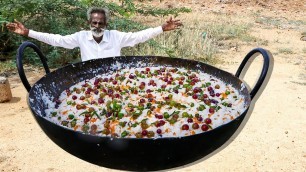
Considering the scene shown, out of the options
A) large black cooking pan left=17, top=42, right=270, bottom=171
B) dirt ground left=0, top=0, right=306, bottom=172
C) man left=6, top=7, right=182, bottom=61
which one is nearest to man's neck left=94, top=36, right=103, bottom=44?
man left=6, top=7, right=182, bottom=61

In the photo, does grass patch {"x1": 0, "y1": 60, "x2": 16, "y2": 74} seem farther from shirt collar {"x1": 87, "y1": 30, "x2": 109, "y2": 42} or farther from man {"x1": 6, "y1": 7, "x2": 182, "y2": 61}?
shirt collar {"x1": 87, "y1": 30, "x2": 109, "y2": 42}

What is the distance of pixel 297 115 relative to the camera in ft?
16.8

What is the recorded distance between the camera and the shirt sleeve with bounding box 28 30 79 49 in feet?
10.4

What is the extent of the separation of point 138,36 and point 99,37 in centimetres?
38

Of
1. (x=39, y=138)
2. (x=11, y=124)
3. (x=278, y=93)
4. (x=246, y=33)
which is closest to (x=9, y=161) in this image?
(x=39, y=138)

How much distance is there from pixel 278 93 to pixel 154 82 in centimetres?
361

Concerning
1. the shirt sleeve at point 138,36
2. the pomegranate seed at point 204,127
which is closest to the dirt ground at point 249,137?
the pomegranate seed at point 204,127

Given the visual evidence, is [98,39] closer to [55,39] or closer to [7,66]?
[55,39]

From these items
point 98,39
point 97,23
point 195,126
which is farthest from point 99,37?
point 195,126

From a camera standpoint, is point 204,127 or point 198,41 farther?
point 198,41

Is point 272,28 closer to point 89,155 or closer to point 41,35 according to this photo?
point 41,35

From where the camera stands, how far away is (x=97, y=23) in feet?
10.9

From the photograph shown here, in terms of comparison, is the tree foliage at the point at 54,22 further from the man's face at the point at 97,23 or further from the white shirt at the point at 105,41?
the man's face at the point at 97,23

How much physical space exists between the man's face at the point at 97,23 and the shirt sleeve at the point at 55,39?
212 millimetres
